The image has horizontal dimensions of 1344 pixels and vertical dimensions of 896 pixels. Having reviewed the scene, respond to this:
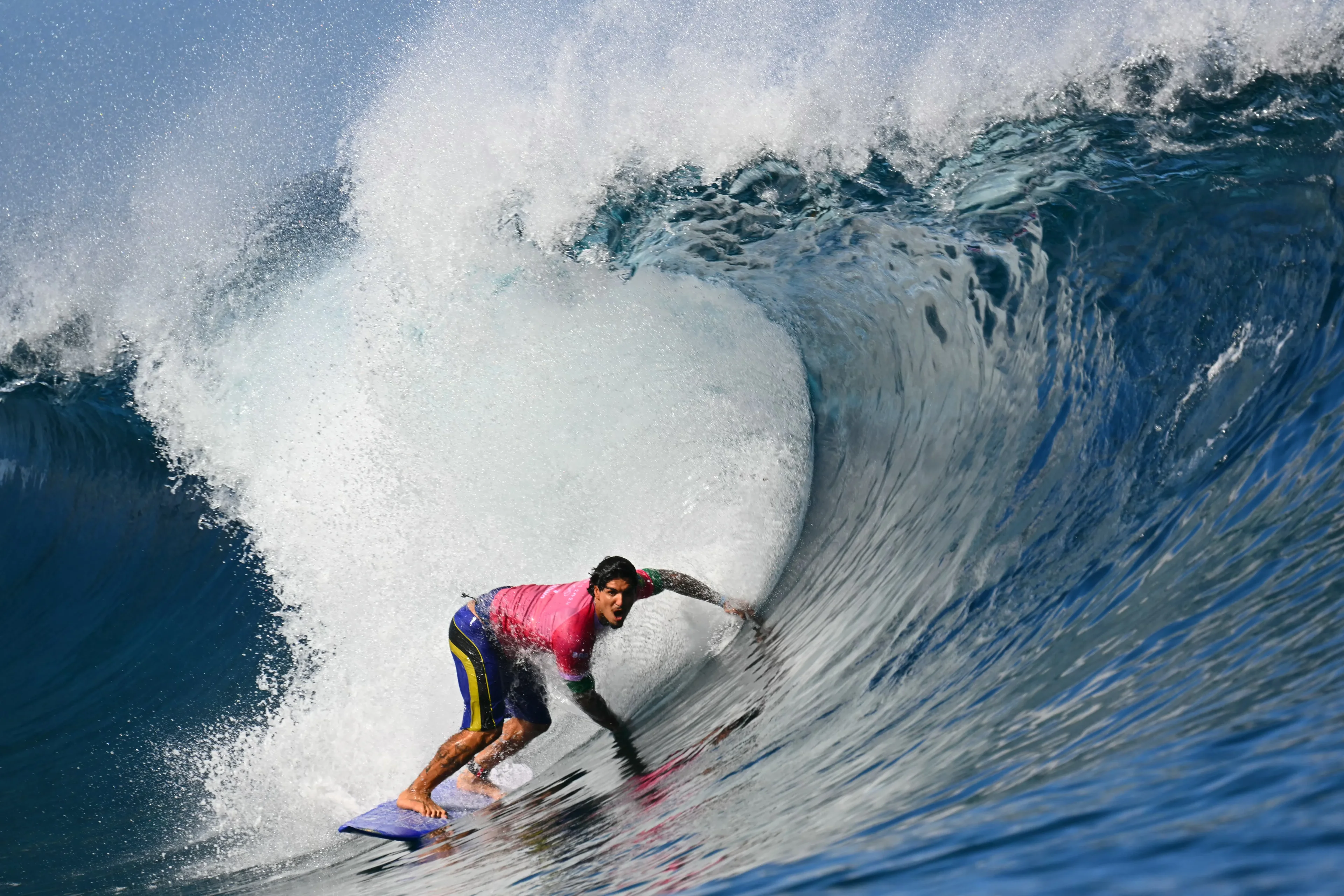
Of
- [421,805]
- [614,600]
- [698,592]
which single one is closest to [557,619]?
[614,600]

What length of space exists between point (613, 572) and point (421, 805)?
5.07 ft

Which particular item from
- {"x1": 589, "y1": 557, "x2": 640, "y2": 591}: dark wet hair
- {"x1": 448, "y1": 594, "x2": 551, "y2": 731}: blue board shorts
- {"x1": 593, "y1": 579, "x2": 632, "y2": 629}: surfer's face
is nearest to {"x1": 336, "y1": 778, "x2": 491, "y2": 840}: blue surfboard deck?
{"x1": 448, "y1": 594, "x2": 551, "y2": 731}: blue board shorts

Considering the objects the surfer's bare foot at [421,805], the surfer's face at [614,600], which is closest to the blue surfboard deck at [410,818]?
the surfer's bare foot at [421,805]

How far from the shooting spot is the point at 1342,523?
2859 millimetres

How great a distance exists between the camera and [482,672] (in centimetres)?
504

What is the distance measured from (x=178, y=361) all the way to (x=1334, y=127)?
31.3 ft

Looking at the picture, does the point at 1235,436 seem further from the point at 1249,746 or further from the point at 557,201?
the point at 557,201

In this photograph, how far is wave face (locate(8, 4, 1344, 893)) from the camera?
2566 mm

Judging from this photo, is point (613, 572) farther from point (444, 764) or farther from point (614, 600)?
point (444, 764)

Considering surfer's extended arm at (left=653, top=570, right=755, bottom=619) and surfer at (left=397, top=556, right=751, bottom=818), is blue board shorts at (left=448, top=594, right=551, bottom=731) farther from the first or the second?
surfer's extended arm at (left=653, top=570, right=755, bottom=619)

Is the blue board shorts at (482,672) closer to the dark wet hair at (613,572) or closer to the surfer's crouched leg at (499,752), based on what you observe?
the surfer's crouched leg at (499,752)

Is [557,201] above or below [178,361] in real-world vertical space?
below

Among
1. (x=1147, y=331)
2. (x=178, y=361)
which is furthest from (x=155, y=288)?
(x=1147, y=331)

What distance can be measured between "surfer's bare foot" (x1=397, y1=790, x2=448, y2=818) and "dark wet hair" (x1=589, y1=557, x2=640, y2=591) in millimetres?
1375
